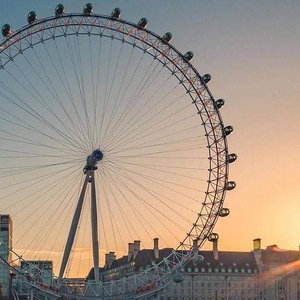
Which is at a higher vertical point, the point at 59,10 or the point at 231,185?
the point at 59,10

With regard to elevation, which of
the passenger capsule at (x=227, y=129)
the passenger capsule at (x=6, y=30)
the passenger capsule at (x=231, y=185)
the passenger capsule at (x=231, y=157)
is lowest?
the passenger capsule at (x=231, y=185)

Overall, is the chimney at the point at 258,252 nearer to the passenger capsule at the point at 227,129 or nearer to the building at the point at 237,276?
the building at the point at 237,276

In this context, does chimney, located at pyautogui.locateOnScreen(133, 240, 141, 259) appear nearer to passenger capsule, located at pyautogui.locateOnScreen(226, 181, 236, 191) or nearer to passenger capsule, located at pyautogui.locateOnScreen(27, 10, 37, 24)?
passenger capsule, located at pyautogui.locateOnScreen(226, 181, 236, 191)

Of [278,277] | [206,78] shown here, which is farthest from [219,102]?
[278,277]

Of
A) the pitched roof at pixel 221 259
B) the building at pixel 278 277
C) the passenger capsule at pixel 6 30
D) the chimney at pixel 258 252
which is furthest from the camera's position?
the chimney at pixel 258 252

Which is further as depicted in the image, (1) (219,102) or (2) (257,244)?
(2) (257,244)

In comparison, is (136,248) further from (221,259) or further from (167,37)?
(167,37)

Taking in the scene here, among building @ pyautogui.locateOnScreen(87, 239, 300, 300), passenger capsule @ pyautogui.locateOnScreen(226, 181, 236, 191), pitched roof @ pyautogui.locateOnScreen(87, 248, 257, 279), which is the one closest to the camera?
passenger capsule @ pyautogui.locateOnScreen(226, 181, 236, 191)

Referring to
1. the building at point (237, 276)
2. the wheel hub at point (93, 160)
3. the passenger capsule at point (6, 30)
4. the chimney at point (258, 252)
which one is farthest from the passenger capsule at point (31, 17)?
the chimney at point (258, 252)

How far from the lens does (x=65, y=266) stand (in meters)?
60.5

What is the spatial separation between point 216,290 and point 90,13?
9571 centimetres

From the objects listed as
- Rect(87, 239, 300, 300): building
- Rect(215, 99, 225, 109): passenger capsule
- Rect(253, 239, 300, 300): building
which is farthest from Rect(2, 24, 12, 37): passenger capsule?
Rect(253, 239, 300, 300): building

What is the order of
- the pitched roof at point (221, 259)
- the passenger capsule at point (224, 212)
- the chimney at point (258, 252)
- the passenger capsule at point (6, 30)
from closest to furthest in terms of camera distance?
the passenger capsule at point (6, 30), the passenger capsule at point (224, 212), the pitched roof at point (221, 259), the chimney at point (258, 252)

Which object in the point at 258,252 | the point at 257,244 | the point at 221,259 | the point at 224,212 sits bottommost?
the point at 224,212
